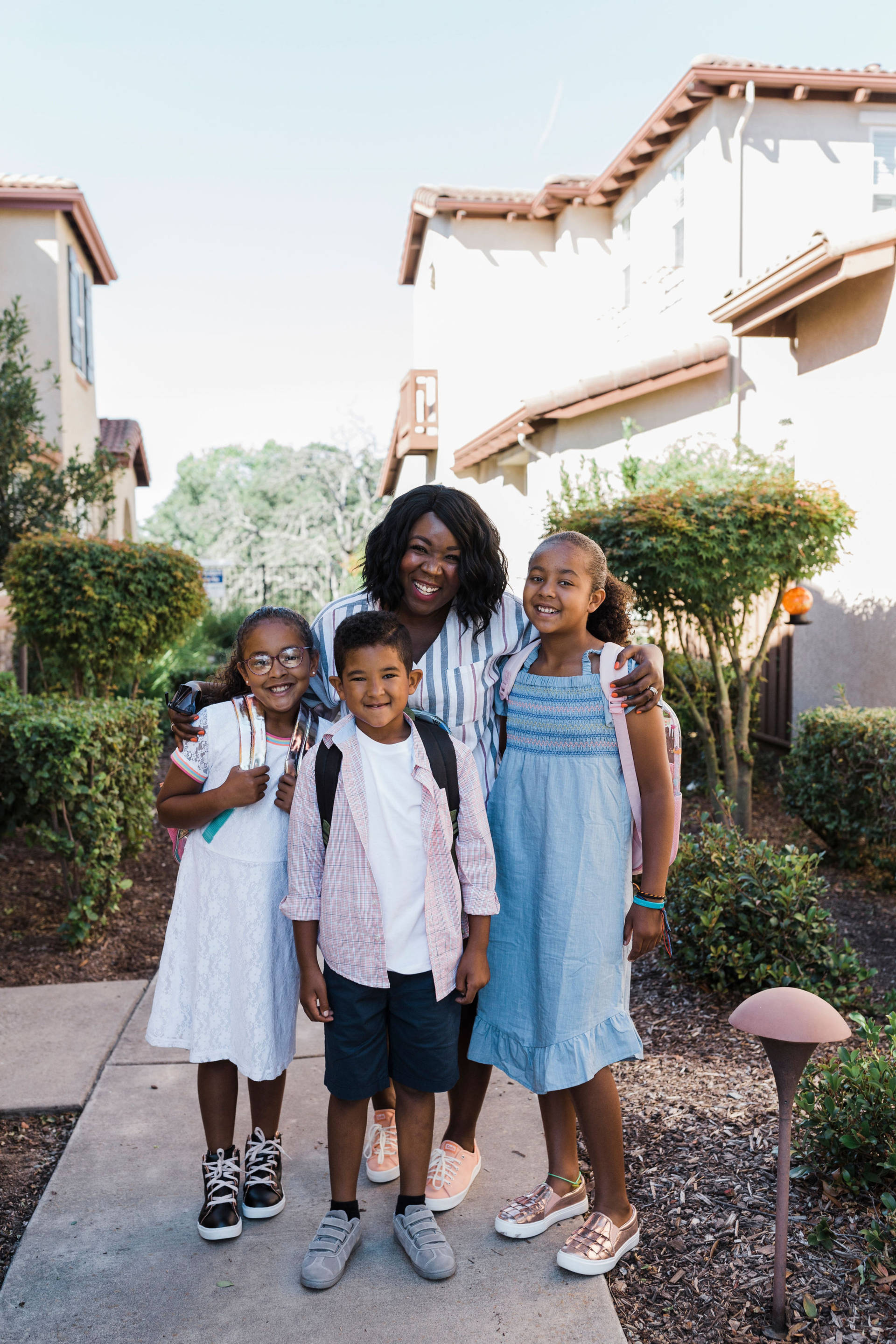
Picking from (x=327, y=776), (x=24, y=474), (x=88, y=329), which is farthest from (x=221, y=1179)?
(x=88, y=329)

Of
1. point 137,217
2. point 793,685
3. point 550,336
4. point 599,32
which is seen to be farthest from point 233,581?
point 793,685

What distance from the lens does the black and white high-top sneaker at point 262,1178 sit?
264cm

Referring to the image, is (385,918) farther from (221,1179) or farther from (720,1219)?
(720,1219)

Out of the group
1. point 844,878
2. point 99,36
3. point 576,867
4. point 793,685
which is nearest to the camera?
point 576,867

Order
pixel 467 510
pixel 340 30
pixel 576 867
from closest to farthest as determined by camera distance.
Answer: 1. pixel 576 867
2. pixel 467 510
3. pixel 340 30

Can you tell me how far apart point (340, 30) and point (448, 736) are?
509 inches

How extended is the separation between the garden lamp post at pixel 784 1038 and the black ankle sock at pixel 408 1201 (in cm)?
83

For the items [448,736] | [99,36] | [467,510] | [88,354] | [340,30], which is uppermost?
[340,30]

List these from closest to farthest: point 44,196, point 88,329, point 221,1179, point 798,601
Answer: point 221,1179 → point 798,601 → point 44,196 → point 88,329

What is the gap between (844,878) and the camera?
569 cm

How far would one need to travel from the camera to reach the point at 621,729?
2463 mm

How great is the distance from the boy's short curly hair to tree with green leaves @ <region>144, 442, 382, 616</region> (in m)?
19.4

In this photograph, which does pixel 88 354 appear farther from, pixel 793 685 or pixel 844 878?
pixel 844 878

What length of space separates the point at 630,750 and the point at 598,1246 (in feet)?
3.83
